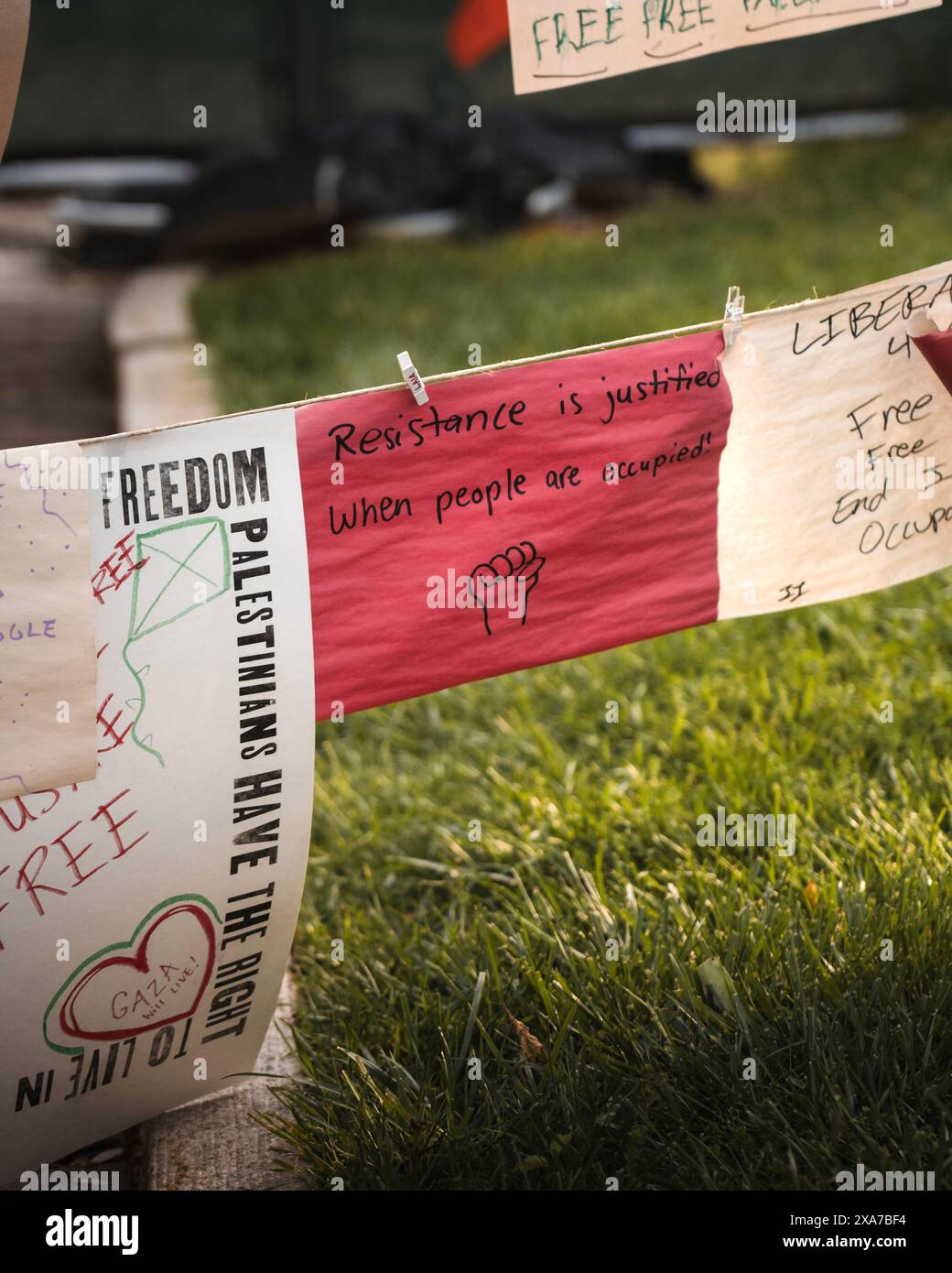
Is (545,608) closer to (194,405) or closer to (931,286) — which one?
(931,286)

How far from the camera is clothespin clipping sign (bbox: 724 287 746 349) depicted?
1983 mm

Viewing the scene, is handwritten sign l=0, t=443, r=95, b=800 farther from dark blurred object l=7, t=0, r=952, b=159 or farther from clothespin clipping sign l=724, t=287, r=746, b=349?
dark blurred object l=7, t=0, r=952, b=159

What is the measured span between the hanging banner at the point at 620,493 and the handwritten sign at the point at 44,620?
13.1 inches

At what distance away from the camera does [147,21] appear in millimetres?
10375

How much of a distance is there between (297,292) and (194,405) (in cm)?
160

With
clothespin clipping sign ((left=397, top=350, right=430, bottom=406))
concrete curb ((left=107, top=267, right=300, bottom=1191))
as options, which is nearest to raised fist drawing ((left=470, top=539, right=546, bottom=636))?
clothespin clipping sign ((left=397, top=350, right=430, bottom=406))

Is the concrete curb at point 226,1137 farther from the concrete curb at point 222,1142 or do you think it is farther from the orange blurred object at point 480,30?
the orange blurred object at point 480,30

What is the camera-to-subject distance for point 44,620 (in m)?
1.73

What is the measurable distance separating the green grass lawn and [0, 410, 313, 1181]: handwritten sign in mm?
367

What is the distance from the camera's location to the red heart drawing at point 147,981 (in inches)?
74.7

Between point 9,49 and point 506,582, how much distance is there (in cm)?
106

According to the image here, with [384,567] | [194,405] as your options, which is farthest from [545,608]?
[194,405]
